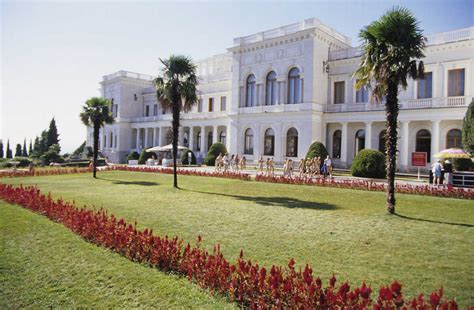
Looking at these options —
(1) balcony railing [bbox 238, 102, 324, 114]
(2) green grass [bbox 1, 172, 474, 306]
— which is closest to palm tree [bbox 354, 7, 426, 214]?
(2) green grass [bbox 1, 172, 474, 306]

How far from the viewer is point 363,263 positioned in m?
6.16

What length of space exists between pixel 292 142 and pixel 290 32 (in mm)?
10769

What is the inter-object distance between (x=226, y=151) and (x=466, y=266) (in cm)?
3205

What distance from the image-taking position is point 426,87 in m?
28.0

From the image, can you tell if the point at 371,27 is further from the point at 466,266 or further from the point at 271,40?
the point at 271,40

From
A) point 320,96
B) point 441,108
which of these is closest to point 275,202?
point 441,108

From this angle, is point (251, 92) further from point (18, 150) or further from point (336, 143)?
point (18, 150)

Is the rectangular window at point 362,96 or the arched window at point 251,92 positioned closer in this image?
the rectangular window at point 362,96

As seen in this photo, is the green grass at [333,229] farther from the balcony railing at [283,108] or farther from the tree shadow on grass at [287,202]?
the balcony railing at [283,108]

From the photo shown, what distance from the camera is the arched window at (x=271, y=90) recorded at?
35.2 m

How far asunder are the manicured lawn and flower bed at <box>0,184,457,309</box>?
212 mm

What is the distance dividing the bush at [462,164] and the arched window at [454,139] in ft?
13.3

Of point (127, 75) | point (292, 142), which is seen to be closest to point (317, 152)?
point (292, 142)

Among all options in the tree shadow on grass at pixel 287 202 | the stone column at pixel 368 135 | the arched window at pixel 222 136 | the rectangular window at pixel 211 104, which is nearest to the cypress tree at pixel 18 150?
the rectangular window at pixel 211 104
